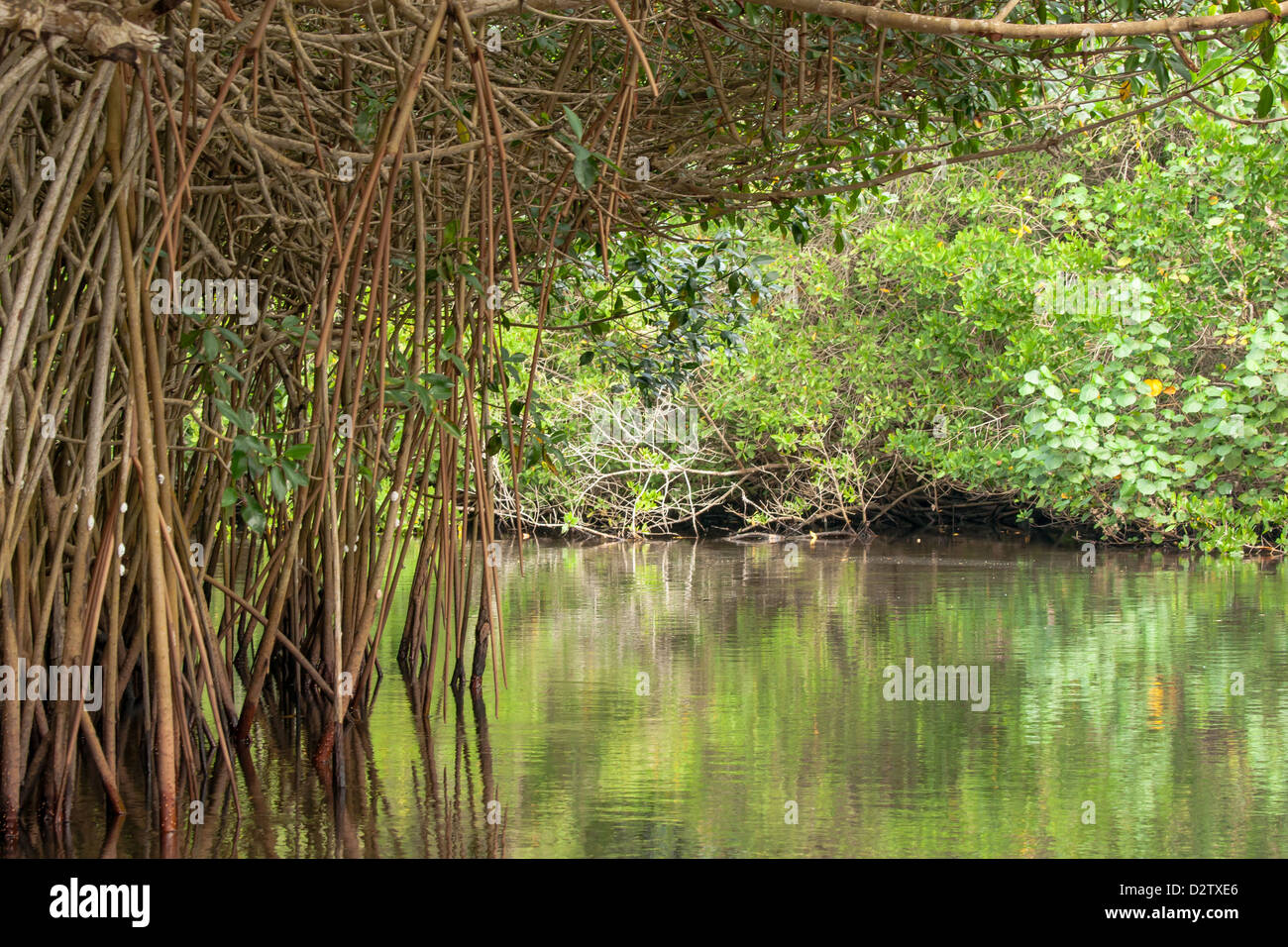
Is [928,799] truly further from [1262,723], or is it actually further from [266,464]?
Result: [266,464]

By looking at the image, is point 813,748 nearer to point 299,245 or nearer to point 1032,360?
point 299,245

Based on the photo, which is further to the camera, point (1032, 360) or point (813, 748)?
point (1032, 360)

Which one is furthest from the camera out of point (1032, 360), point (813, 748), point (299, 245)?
point (1032, 360)

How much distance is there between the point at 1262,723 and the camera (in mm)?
5465

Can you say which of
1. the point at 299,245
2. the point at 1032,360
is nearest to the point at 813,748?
the point at 299,245

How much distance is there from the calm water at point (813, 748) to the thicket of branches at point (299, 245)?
0.30 metres

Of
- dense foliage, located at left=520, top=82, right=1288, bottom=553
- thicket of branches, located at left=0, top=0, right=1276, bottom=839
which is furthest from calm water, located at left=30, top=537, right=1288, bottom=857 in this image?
dense foliage, located at left=520, top=82, right=1288, bottom=553

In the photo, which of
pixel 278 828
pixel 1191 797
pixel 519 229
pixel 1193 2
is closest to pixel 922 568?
pixel 519 229

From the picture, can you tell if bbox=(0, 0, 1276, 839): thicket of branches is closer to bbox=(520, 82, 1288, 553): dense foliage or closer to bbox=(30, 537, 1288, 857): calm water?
bbox=(30, 537, 1288, 857): calm water

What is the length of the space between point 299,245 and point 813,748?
2.60 metres

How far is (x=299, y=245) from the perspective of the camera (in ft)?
18.2

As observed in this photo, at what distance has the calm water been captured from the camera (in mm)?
4082

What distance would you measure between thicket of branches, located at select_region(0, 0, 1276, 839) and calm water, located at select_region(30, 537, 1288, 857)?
0.98ft
